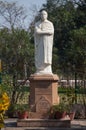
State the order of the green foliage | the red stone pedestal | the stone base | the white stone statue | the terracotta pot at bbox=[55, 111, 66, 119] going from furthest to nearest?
1. the green foliage
2. the white stone statue
3. the red stone pedestal
4. the terracotta pot at bbox=[55, 111, 66, 119]
5. the stone base

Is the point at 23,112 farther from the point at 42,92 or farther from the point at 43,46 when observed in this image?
the point at 43,46

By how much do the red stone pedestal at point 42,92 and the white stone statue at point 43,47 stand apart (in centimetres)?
35

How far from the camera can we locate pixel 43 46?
11.9 metres

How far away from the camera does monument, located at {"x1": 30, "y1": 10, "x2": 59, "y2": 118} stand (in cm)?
1141

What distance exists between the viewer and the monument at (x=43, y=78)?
37.4 feet

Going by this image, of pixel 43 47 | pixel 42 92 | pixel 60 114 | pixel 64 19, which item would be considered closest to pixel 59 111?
pixel 60 114

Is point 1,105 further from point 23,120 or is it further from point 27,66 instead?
point 27,66

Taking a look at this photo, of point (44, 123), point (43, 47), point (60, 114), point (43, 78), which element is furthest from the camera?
point (43, 47)

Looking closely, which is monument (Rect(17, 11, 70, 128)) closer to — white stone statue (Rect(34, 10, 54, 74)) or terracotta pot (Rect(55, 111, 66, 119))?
white stone statue (Rect(34, 10, 54, 74))

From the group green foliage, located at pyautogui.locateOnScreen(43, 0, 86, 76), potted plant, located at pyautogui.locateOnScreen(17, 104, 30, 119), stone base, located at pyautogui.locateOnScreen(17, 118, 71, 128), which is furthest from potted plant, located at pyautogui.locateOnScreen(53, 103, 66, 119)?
green foliage, located at pyautogui.locateOnScreen(43, 0, 86, 76)

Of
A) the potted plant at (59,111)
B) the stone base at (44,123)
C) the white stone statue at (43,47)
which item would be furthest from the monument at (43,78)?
the stone base at (44,123)

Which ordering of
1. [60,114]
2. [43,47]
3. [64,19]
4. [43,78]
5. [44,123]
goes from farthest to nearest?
[64,19] → [43,47] → [43,78] → [60,114] → [44,123]

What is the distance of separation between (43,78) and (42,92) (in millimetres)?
414

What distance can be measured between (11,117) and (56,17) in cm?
2833
